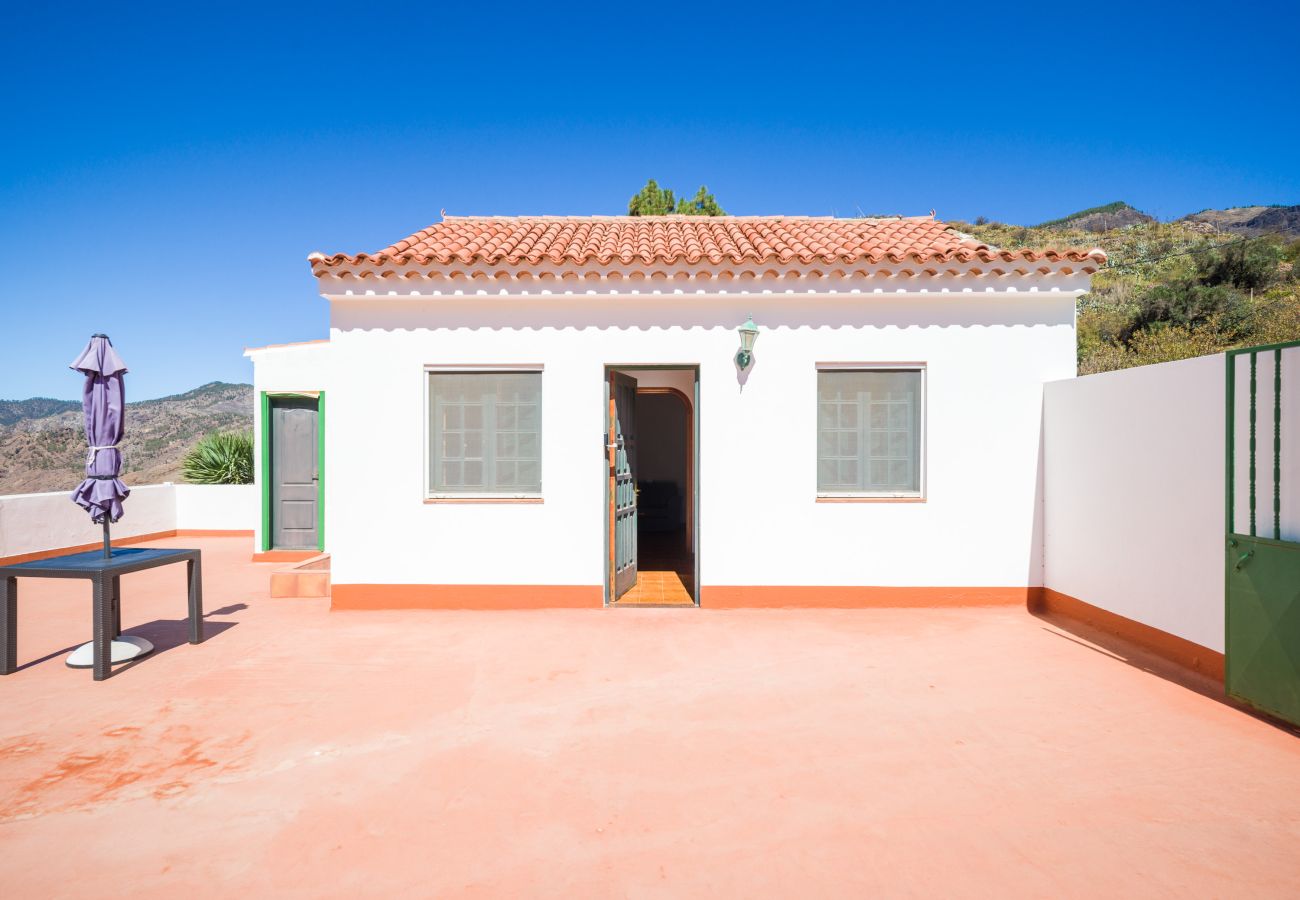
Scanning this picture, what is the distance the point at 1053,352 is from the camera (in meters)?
6.52

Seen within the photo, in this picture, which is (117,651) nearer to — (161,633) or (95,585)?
(95,585)

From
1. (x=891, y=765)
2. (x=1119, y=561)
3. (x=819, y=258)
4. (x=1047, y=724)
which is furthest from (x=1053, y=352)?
(x=891, y=765)

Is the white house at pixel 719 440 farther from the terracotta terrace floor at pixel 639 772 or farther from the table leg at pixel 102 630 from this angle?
the table leg at pixel 102 630

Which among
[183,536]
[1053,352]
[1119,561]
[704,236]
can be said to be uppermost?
[704,236]

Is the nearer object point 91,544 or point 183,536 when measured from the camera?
point 91,544

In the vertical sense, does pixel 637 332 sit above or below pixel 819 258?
below

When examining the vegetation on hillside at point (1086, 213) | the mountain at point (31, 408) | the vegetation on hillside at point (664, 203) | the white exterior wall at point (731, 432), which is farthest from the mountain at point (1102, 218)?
the mountain at point (31, 408)

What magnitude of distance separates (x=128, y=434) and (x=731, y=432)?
38268mm

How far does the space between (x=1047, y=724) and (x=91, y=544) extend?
12.7 m

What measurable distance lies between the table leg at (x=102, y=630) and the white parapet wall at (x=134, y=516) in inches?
187

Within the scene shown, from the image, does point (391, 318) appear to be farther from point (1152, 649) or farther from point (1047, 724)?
point (1152, 649)

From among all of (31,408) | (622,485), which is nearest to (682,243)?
(622,485)

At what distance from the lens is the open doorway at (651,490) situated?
670 centimetres

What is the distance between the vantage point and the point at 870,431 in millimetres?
6617
